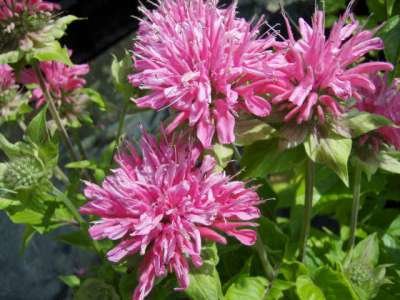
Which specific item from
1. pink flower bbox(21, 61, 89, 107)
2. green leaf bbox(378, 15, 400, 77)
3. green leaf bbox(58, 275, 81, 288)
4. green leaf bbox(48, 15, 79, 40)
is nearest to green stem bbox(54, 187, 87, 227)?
green leaf bbox(58, 275, 81, 288)

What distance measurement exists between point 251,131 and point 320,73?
0.13 metres

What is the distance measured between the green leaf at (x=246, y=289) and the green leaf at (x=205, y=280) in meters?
0.10

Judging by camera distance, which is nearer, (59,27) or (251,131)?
(251,131)

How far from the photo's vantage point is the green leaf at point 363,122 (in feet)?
2.78

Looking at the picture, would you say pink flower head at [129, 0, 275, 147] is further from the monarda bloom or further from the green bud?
the green bud

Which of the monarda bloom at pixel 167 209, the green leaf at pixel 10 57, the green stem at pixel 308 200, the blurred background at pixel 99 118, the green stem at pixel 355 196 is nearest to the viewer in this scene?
the monarda bloom at pixel 167 209

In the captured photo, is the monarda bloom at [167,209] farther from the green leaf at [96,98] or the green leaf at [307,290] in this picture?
the green leaf at [96,98]

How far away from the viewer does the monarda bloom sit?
2.64 ft

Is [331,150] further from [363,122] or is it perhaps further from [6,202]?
[6,202]

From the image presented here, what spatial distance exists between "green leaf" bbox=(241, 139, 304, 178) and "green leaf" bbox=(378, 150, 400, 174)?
165 millimetres

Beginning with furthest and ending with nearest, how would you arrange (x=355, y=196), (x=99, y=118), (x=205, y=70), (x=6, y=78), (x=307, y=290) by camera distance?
(x=99, y=118) → (x=6, y=78) → (x=355, y=196) → (x=307, y=290) → (x=205, y=70)

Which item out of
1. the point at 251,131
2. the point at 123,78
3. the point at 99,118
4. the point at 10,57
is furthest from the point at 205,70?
the point at 99,118

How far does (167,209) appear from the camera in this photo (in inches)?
33.0

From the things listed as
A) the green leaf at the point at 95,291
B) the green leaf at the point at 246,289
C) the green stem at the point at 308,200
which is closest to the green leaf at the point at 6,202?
the green leaf at the point at 95,291
